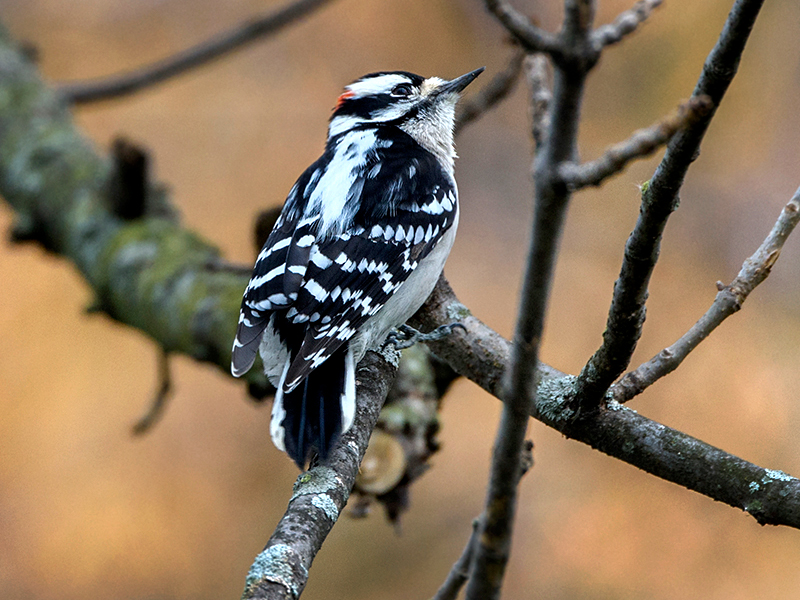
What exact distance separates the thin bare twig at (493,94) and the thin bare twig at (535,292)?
8.46 feet

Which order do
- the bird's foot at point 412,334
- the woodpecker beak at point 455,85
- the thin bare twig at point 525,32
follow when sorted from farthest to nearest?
1. the woodpecker beak at point 455,85
2. the bird's foot at point 412,334
3. the thin bare twig at point 525,32

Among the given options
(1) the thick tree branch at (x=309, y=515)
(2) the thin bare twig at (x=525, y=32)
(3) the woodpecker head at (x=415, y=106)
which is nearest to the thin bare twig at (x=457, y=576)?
(1) the thick tree branch at (x=309, y=515)

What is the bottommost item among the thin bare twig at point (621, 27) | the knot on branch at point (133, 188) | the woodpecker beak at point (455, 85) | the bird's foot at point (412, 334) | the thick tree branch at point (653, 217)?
the thin bare twig at point (621, 27)

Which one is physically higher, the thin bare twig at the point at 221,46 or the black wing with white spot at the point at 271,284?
the thin bare twig at the point at 221,46

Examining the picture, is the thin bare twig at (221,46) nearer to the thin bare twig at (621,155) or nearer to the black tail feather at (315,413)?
the black tail feather at (315,413)

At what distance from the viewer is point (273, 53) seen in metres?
5.80

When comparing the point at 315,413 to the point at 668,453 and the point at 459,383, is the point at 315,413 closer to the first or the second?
the point at 668,453

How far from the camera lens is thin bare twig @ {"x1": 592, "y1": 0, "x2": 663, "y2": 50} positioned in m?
1.07

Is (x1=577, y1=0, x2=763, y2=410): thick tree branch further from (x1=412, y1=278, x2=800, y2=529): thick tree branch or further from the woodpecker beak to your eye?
the woodpecker beak

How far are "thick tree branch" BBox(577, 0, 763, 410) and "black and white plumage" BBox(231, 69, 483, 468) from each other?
2.14ft

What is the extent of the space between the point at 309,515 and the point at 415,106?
234 centimetres

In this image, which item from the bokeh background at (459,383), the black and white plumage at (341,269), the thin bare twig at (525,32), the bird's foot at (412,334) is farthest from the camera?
the bokeh background at (459,383)

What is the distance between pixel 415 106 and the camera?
3.56 metres

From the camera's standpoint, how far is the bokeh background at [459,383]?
4.31 meters
